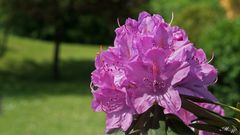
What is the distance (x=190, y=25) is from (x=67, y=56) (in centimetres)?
812

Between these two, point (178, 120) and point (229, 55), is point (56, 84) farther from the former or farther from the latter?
point (178, 120)

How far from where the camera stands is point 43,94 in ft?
36.2

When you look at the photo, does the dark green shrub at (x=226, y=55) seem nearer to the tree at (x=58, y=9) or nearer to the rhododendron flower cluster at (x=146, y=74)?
the rhododendron flower cluster at (x=146, y=74)

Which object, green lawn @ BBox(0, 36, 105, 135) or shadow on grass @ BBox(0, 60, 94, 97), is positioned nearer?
green lawn @ BBox(0, 36, 105, 135)

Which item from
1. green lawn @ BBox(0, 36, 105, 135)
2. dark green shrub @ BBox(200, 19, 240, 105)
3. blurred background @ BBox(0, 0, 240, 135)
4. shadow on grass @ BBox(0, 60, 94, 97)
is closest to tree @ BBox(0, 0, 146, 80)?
blurred background @ BBox(0, 0, 240, 135)

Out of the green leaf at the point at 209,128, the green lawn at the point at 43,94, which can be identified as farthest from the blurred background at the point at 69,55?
the green leaf at the point at 209,128

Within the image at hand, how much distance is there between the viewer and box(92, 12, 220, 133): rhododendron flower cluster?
0.95 metres

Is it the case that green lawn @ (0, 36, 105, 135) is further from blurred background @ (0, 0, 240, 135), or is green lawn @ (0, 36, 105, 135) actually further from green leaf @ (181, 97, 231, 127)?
green leaf @ (181, 97, 231, 127)

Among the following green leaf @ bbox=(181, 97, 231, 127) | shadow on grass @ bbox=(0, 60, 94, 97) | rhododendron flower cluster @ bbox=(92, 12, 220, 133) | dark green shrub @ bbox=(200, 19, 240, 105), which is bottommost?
green leaf @ bbox=(181, 97, 231, 127)

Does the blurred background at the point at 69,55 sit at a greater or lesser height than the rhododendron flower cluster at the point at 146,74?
greater

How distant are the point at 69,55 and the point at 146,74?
1657 centimetres

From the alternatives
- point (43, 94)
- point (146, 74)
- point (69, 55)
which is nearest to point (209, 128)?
point (146, 74)

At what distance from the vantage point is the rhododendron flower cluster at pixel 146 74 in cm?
95

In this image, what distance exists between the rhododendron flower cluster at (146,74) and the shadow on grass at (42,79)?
32.8ft
